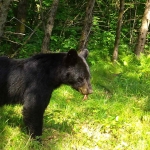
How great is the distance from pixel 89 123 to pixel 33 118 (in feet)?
4.45

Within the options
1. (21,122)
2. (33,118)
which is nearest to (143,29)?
(21,122)

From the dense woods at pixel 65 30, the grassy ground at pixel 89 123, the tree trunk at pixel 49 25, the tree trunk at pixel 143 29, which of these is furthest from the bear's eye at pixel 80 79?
the tree trunk at pixel 143 29

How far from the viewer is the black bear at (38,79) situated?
4027 mm

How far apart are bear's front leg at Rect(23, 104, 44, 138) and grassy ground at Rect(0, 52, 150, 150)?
16 centimetres

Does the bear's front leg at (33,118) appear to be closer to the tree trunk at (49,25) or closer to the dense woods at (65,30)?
the dense woods at (65,30)

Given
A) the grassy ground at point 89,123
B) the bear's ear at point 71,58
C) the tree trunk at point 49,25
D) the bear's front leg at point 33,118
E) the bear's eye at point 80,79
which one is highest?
the tree trunk at point 49,25

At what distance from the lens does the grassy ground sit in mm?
4254

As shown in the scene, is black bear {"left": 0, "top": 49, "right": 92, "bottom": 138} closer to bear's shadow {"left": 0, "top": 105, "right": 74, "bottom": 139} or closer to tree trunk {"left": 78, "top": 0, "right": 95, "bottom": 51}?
bear's shadow {"left": 0, "top": 105, "right": 74, "bottom": 139}

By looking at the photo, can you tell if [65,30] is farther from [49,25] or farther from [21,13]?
[49,25]

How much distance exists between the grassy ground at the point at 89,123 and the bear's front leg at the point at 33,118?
0.51 feet

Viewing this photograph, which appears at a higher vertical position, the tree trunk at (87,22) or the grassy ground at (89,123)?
the tree trunk at (87,22)

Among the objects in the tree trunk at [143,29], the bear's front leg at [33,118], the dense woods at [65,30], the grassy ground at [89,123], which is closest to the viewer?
the bear's front leg at [33,118]

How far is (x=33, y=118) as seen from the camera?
159 inches

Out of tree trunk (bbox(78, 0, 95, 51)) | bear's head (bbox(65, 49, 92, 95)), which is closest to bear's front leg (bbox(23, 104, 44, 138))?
bear's head (bbox(65, 49, 92, 95))
